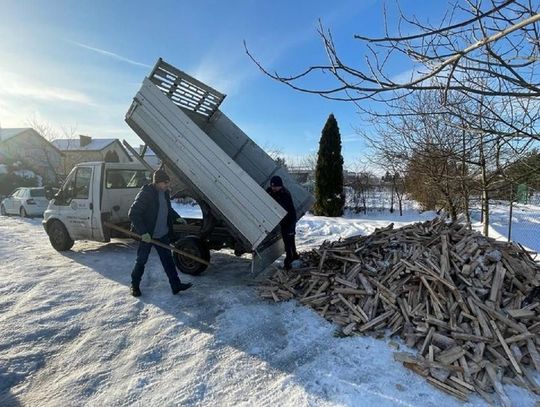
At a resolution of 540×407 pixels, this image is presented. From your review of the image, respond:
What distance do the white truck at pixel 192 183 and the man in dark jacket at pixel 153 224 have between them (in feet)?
1.72

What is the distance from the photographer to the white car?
1569 centimetres

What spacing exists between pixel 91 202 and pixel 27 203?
35.9 ft

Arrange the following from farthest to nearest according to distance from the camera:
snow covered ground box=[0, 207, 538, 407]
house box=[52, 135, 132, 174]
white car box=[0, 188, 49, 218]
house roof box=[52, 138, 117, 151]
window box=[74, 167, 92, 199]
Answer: house roof box=[52, 138, 117, 151] → house box=[52, 135, 132, 174] → white car box=[0, 188, 49, 218] → window box=[74, 167, 92, 199] → snow covered ground box=[0, 207, 538, 407]

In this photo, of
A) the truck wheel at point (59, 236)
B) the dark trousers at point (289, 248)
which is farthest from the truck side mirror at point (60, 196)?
the dark trousers at point (289, 248)

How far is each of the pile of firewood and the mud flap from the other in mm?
313

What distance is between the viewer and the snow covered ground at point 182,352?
3033mm

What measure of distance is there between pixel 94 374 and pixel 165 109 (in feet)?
12.7

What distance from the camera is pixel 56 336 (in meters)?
4.05

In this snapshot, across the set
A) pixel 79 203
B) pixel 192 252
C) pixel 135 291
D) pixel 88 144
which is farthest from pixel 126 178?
pixel 88 144

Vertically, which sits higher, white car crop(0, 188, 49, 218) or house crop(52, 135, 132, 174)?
house crop(52, 135, 132, 174)

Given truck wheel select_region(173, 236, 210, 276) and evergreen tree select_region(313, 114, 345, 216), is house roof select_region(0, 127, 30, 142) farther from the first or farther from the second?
truck wheel select_region(173, 236, 210, 276)

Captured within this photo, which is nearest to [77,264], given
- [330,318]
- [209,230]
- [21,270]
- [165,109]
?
[21,270]

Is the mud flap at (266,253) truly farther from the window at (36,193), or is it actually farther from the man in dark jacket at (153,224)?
the window at (36,193)

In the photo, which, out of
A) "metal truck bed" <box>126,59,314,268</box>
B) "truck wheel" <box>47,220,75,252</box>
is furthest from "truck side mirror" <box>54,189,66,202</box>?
"metal truck bed" <box>126,59,314,268</box>
